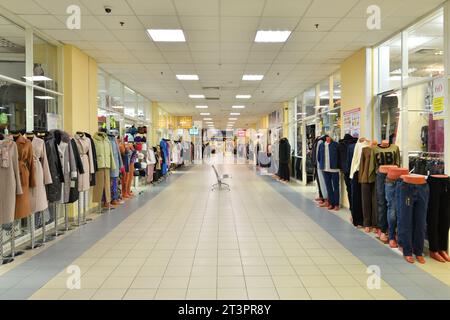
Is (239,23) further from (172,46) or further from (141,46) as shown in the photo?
(141,46)

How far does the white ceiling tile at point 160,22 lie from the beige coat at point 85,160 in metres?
2.16

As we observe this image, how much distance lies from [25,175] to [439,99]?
522 cm

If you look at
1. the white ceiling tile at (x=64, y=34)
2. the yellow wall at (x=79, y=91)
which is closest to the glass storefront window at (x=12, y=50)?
the white ceiling tile at (x=64, y=34)

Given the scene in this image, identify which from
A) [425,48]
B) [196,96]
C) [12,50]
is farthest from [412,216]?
[196,96]

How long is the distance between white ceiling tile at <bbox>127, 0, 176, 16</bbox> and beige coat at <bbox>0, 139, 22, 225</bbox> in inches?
92.8

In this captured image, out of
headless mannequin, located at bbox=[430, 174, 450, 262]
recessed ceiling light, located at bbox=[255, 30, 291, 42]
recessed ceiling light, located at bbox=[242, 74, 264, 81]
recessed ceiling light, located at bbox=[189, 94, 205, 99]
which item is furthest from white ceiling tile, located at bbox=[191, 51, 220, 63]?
recessed ceiling light, located at bbox=[189, 94, 205, 99]

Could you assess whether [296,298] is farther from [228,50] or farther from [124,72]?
[124,72]

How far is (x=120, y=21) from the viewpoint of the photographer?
5391 millimetres

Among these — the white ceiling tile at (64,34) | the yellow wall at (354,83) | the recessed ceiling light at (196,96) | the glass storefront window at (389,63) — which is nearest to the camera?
the white ceiling tile at (64,34)

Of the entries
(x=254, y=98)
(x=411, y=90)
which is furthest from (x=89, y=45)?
(x=254, y=98)

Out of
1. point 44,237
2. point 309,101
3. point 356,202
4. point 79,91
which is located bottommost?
point 44,237

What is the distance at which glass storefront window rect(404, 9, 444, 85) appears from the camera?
5395 mm

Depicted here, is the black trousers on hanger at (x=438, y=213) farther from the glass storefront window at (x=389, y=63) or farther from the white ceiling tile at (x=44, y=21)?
the white ceiling tile at (x=44, y=21)

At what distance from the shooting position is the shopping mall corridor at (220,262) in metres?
3.38
